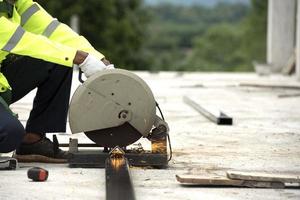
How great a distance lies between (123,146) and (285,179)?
120cm

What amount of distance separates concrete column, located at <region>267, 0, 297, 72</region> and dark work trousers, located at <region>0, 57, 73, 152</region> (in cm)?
1301

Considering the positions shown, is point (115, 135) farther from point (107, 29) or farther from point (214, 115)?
point (107, 29)

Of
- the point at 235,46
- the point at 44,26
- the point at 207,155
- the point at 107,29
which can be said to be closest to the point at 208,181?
the point at 207,155

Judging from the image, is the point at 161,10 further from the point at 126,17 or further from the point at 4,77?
the point at 4,77

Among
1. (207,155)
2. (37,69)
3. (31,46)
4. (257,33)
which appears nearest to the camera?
(31,46)

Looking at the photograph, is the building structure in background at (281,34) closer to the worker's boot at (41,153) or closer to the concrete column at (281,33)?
the concrete column at (281,33)

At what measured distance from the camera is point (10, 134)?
18.2 feet

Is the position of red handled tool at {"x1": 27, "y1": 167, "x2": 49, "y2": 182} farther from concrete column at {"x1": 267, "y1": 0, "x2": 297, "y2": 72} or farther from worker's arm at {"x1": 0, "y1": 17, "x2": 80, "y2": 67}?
concrete column at {"x1": 267, "y1": 0, "x2": 297, "y2": 72}

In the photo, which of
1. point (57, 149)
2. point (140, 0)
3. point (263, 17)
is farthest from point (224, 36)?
point (57, 149)

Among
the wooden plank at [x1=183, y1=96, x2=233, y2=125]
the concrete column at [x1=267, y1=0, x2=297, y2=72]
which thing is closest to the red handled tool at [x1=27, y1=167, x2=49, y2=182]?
the wooden plank at [x1=183, y1=96, x2=233, y2=125]

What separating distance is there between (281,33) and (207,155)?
12.8 m

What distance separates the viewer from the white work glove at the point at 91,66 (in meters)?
5.59

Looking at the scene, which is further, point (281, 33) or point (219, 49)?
point (219, 49)

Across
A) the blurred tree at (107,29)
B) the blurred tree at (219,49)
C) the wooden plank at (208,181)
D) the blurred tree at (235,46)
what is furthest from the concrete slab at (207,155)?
the blurred tree at (219,49)
